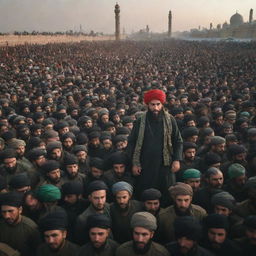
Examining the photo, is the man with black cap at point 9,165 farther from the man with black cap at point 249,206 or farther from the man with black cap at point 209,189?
the man with black cap at point 249,206

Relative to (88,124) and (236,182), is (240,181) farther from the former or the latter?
(88,124)

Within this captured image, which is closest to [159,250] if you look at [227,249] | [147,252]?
[147,252]

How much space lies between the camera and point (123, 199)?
4062mm

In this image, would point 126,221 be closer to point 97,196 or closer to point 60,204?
point 97,196

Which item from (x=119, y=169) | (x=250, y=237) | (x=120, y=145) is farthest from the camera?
(x=120, y=145)

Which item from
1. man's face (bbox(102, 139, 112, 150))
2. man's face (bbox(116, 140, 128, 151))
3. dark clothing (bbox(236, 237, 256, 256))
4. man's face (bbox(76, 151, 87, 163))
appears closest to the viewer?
dark clothing (bbox(236, 237, 256, 256))

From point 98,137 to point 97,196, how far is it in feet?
8.85

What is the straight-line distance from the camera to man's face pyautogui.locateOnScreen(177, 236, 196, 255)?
3240mm

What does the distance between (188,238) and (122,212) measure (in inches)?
43.6

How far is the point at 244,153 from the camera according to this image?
5.48m

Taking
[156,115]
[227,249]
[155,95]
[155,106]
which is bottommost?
[227,249]

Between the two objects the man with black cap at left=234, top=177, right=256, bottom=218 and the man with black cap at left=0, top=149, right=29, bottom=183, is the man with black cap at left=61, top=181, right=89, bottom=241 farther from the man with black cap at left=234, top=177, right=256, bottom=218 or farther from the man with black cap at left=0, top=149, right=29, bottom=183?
the man with black cap at left=234, top=177, right=256, bottom=218

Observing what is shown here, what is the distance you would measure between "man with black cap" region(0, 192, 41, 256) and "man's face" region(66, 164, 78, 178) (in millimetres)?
1389

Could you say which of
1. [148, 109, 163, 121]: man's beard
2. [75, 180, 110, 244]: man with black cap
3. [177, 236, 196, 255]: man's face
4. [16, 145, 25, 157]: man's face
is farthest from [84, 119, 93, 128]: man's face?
[177, 236, 196, 255]: man's face
